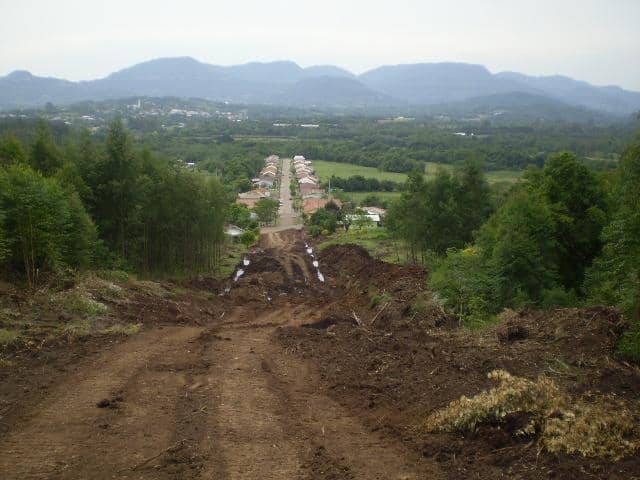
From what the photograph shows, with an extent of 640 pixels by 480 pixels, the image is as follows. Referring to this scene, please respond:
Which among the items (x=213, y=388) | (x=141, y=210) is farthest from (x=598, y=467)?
(x=141, y=210)

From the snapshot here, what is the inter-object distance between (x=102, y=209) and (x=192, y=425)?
16331 mm

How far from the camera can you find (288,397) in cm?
833

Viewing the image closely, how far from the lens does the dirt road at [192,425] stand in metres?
5.93

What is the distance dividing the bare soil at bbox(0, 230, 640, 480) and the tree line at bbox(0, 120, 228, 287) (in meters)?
3.82

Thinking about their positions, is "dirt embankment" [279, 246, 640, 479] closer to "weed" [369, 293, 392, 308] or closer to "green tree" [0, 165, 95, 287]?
"weed" [369, 293, 392, 308]

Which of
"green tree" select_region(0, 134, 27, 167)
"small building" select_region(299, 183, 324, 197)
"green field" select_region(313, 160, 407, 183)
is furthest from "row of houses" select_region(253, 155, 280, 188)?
"green tree" select_region(0, 134, 27, 167)

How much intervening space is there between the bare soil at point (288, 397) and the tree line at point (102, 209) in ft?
12.5

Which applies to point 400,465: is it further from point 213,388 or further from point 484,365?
point 213,388

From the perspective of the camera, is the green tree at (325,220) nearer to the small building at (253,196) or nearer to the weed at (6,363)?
the small building at (253,196)

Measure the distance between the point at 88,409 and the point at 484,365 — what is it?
5.83 m

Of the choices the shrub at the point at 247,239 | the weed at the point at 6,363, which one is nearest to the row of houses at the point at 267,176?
the shrub at the point at 247,239

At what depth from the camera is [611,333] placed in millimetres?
8555

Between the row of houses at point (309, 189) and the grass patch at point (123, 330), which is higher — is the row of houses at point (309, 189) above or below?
below

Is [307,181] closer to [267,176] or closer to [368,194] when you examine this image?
[267,176]
